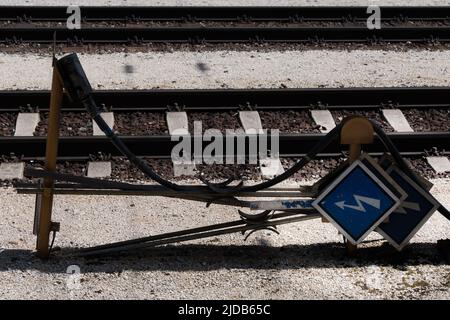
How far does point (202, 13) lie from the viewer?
13656mm

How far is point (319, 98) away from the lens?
432 inches

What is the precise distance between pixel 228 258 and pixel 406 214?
1.44 m

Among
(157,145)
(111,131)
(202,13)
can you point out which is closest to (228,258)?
(111,131)

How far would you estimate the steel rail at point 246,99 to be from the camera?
10641mm

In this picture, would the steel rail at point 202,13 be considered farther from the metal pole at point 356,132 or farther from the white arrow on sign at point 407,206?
the white arrow on sign at point 407,206

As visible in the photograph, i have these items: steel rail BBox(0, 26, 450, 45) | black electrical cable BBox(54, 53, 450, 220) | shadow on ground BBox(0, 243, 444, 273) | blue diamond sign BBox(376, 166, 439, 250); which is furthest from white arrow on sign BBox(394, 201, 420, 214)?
steel rail BBox(0, 26, 450, 45)

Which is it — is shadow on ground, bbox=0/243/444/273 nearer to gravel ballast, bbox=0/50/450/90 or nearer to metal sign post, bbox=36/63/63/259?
metal sign post, bbox=36/63/63/259

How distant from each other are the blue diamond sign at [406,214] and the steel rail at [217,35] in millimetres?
5848

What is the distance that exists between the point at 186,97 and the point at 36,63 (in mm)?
A: 2380

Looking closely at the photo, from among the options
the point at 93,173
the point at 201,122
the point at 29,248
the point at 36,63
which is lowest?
the point at 29,248

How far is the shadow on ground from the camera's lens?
7.50 m

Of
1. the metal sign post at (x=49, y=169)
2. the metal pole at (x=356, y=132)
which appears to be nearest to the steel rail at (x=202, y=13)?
the metal sign post at (x=49, y=169)
